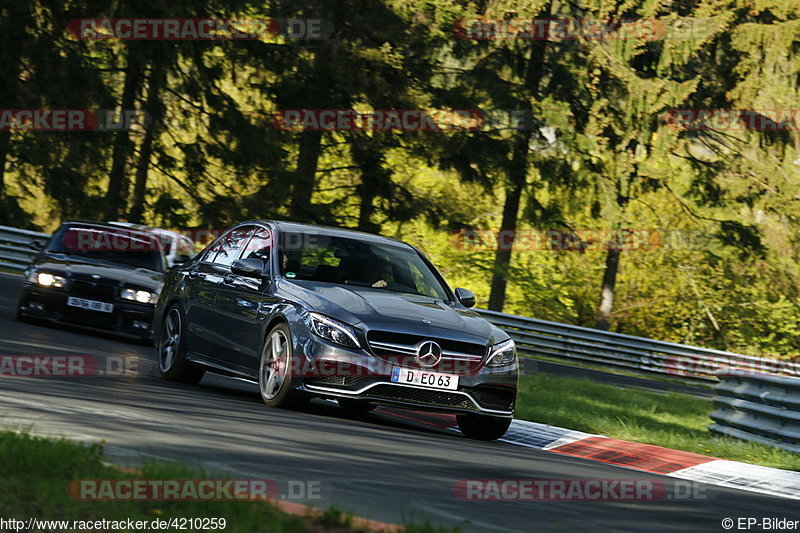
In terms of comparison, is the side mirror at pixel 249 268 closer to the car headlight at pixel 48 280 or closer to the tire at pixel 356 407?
the tire at pixel 356 407

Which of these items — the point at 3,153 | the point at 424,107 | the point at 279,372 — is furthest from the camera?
the point at 3,153

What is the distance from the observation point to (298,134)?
32.5 meters

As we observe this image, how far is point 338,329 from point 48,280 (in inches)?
281

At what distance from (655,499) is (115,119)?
26.2 metres

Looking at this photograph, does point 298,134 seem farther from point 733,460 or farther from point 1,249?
point 733,460

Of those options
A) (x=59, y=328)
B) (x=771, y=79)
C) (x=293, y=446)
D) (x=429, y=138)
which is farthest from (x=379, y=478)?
(x=771, y=79)

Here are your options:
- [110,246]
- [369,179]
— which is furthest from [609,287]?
[110,246]

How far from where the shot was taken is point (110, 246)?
16.2 m

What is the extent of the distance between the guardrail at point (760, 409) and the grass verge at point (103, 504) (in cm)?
701

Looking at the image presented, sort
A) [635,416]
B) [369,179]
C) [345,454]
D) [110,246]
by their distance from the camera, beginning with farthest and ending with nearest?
[369,179]
[110,246]
[635,416]
[345,454]

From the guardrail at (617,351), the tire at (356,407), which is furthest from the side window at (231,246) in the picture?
the guardrail at (617,351)

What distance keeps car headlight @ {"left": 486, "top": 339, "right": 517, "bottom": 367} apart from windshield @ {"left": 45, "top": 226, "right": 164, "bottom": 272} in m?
7.25

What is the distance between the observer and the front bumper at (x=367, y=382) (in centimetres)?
937

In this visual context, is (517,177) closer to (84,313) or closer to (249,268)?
(84,313)
